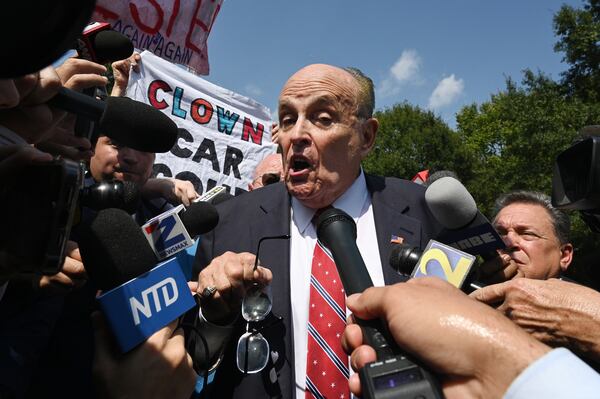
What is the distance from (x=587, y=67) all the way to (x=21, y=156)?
18.1 metres

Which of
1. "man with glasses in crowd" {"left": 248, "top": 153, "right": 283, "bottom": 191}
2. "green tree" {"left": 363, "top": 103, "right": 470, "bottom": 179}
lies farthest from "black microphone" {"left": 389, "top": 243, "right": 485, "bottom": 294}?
"green tree" {"left": 363, "top": 103, "right": 470, "bottom": 179}

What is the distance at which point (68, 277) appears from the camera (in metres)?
1.40

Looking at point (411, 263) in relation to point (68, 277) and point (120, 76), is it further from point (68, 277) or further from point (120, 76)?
point (120, 76)

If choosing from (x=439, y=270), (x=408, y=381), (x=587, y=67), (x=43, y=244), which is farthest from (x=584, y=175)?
(x=587, y=67)

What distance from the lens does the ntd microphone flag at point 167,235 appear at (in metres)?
1.66

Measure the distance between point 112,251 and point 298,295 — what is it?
3.49ft

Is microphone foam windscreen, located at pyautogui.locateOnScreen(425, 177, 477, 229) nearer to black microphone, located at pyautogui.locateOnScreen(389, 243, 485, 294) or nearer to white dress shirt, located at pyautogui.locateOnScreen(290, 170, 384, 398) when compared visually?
black microphone, located at pyautogui.locateOnScreen(389, 243, 485, 294)

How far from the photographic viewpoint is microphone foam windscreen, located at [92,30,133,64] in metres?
1.47

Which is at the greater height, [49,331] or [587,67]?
[587,67]

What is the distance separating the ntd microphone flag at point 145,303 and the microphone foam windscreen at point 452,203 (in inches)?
38.7

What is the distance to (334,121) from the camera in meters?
2.46

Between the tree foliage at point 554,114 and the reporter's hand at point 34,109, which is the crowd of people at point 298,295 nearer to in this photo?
the reporter's hand at point 34,109

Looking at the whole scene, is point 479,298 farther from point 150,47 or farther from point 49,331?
point 150,47

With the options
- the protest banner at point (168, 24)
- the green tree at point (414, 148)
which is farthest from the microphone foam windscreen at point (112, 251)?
the green tree at point (414, 148)
